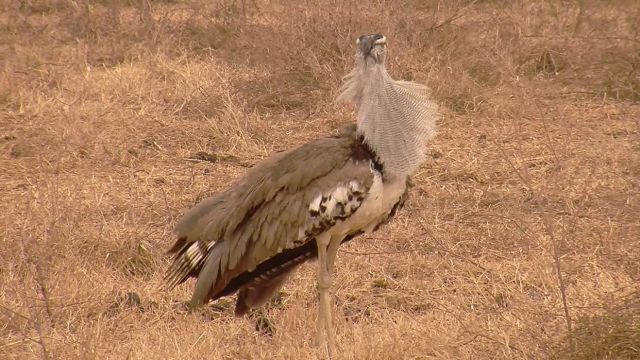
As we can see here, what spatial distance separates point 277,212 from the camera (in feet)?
10.5

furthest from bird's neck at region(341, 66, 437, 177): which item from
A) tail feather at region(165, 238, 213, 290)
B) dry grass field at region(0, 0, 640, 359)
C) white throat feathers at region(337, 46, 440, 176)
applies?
tail feather at region(165, 238, 213, 290)

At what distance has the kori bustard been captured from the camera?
3.14 meters

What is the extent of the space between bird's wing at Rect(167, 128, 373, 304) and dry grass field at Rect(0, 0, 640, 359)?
265 mm

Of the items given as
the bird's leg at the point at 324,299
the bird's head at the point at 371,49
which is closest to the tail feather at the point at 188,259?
the bird's leg at the point at 324,299

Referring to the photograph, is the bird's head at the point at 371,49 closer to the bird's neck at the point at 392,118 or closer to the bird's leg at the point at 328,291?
the bird's neck at the point at 392,118

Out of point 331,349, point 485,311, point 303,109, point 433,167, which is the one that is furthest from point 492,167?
point 331,349

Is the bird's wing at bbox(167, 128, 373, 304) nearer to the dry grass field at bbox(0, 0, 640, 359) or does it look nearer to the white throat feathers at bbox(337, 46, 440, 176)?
the white throat feathers at bbox(337, 46, 440, 176)

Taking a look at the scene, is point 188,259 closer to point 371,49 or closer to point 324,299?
point 324,299

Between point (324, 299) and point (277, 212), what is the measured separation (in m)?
0.32

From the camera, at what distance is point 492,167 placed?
5.11 metres

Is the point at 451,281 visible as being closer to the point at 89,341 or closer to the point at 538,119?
the point at 89,341

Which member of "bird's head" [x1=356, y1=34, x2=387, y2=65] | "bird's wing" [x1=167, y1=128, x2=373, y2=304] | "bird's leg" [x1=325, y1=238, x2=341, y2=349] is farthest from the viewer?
"bird's head" [x1=356, y1=34, x2=387, y2=65]

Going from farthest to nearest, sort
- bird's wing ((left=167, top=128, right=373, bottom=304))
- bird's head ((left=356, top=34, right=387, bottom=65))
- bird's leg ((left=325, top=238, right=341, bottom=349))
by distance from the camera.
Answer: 1. bird's head ((left=356, top=34, right=387, bottom=65))
2. bird's leg ((left=325, top=238, right=341, bottom=349))
3. bird's wing ((left=167, top=128, right=373, bottom=304))

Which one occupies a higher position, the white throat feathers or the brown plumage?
the white throat feathers
